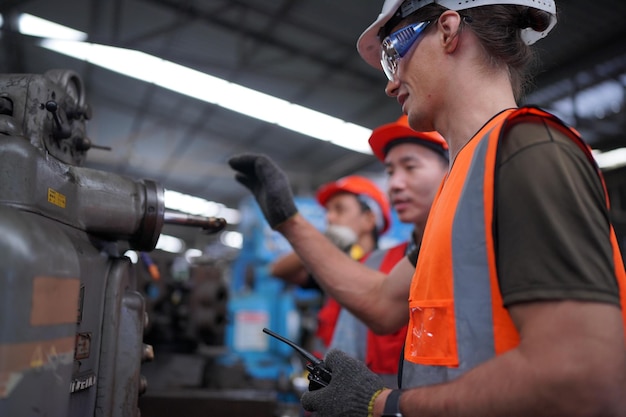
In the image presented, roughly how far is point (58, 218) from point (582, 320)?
2.49 feet

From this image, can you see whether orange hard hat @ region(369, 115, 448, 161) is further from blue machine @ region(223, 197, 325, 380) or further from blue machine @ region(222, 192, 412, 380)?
blue machine @ region(223, 197, 325, 380)

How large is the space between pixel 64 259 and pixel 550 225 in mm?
644

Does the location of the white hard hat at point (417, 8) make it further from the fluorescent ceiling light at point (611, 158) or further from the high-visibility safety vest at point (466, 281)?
the fluorescent ceiling light at point (611, 158)

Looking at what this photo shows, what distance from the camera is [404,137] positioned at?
6.40ft

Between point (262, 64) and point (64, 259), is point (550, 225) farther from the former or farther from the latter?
point (262, 64)

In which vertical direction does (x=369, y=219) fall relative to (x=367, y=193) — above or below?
below

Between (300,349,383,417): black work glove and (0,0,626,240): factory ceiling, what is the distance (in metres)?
3.28

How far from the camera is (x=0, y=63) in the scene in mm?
5363

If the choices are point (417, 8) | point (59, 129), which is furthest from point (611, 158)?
point (59, 129)

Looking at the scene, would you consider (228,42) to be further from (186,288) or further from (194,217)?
(194,217)

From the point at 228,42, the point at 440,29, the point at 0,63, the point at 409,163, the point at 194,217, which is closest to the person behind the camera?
the point at 440,29

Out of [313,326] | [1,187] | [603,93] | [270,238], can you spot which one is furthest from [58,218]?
[603,93]

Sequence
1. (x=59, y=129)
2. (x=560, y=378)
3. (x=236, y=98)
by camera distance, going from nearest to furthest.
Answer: (x=560, y=378), (x=59, y=129), (x=236, y=98)

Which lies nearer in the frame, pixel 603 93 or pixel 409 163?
pixel 409 163
